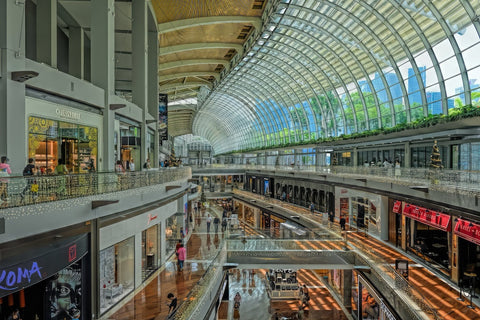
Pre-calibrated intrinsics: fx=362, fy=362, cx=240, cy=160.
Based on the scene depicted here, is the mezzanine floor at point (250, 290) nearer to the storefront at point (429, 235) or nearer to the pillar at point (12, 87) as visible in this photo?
the storefront at point (429, 235)

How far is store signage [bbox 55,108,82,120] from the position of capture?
12.1 m

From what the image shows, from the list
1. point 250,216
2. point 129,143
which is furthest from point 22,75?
point 250,216

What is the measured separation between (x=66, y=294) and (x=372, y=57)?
26.6 m

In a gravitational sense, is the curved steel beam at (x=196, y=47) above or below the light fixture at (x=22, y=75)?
above

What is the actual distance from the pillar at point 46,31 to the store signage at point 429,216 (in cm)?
1821

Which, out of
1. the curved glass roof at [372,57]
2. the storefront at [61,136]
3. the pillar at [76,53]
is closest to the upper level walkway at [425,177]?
the curved glass roof at [372,57]

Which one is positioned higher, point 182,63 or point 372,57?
point 182,63

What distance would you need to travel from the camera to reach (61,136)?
1271 centimetres

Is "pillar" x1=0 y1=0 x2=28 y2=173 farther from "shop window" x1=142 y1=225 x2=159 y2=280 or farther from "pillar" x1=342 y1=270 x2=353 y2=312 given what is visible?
"pillar" x1=342 y1=270 x2=353 y2=312

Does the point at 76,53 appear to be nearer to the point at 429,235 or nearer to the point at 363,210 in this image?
the point at 363,210

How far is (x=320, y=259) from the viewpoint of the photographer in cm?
1902

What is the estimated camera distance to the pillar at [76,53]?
20.3 m

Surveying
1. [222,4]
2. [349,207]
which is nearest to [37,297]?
[222,4]

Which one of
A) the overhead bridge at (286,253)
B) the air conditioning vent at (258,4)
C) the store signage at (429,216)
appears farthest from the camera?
the air conditioning vent at (258,4)
